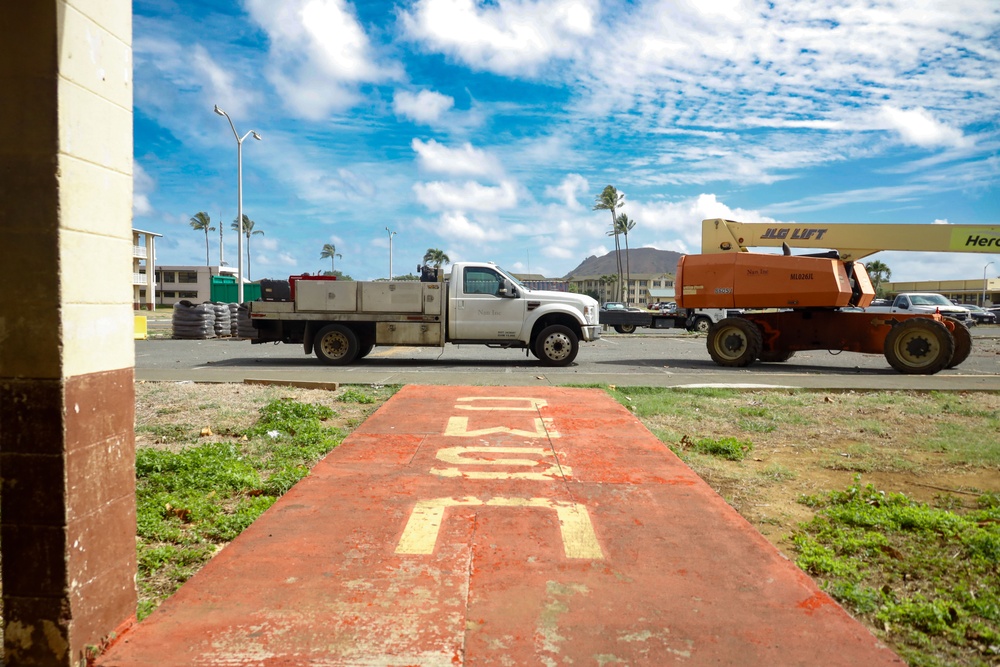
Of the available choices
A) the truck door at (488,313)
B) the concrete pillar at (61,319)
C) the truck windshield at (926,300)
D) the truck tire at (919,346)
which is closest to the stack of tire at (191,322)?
the truck door at (488,313)

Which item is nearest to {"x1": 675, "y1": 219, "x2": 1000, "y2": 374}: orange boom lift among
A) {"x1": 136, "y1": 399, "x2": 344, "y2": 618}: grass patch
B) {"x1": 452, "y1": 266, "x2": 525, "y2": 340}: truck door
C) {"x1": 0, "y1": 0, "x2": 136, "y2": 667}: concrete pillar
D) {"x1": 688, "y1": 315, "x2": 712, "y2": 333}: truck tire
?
{"x1": 452, "y1": 266, "x2": 525, "y2": 340}: truck door

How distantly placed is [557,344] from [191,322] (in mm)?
17083

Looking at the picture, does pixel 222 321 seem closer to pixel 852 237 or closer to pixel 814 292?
pixel 814 292

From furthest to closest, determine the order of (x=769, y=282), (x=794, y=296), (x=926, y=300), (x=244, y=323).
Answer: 1. (x=926, y=300)
2. (x=244, y=323)
3. (x=769, y=282)
4. (x=794, y=296)

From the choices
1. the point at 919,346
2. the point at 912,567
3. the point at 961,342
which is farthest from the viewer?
the point at 961,342

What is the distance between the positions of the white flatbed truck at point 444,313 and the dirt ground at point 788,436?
4.60 meters

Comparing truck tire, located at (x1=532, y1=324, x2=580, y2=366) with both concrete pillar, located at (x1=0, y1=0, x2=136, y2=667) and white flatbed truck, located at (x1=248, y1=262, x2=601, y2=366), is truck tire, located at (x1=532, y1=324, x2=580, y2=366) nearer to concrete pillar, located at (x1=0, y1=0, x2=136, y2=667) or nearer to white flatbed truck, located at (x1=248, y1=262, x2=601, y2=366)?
white flatbed truck, located at (x1=248, y1=262, x2=601, y2=366)

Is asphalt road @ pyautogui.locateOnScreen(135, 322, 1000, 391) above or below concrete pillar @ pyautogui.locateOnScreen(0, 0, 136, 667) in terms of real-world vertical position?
below

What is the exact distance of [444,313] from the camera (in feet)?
47.7

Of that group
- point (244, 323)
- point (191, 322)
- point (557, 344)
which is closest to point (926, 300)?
point (557, 344)

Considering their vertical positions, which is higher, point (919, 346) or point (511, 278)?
point (511, 278)

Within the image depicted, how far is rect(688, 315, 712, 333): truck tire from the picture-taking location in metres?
30.0

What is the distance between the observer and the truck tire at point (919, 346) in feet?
42.9

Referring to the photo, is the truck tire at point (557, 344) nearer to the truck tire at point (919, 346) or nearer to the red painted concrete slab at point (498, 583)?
the truck tire at point (919, 346)
